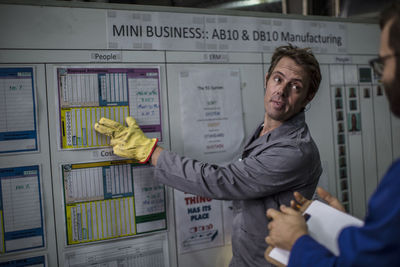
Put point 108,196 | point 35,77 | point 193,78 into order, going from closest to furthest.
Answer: point 35,77 < point 108,196 < point 193,78

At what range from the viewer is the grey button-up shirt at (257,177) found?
1186 millimetres

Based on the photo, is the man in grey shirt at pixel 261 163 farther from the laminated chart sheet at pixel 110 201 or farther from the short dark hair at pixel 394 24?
the short dark hair at pixel 394 24

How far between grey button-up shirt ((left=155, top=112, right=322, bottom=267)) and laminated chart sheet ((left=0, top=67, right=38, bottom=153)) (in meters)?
0.59

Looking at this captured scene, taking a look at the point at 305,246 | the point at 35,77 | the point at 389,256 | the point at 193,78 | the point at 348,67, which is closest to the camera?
the point at 389,256

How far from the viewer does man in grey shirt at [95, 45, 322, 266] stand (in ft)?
3.91

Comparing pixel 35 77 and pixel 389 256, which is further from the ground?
pixel 35 77

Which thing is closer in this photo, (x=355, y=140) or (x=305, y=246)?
(x=305, y=246)

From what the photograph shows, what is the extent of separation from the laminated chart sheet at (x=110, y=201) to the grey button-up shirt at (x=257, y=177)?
236mm

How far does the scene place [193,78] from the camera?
1519 millimetres

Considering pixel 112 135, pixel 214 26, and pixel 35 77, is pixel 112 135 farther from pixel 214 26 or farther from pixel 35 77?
pixel 214 26

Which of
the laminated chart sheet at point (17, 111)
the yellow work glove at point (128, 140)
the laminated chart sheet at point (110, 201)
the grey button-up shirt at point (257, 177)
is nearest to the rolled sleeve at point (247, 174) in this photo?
the grey button-up shirt at point (257, 177)

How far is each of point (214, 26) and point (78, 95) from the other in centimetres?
77

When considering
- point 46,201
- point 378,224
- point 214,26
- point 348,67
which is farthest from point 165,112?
point 348,67

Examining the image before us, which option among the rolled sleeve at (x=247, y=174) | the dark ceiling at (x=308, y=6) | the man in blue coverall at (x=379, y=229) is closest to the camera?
the man in blue coverall at (x=379, y=229)
